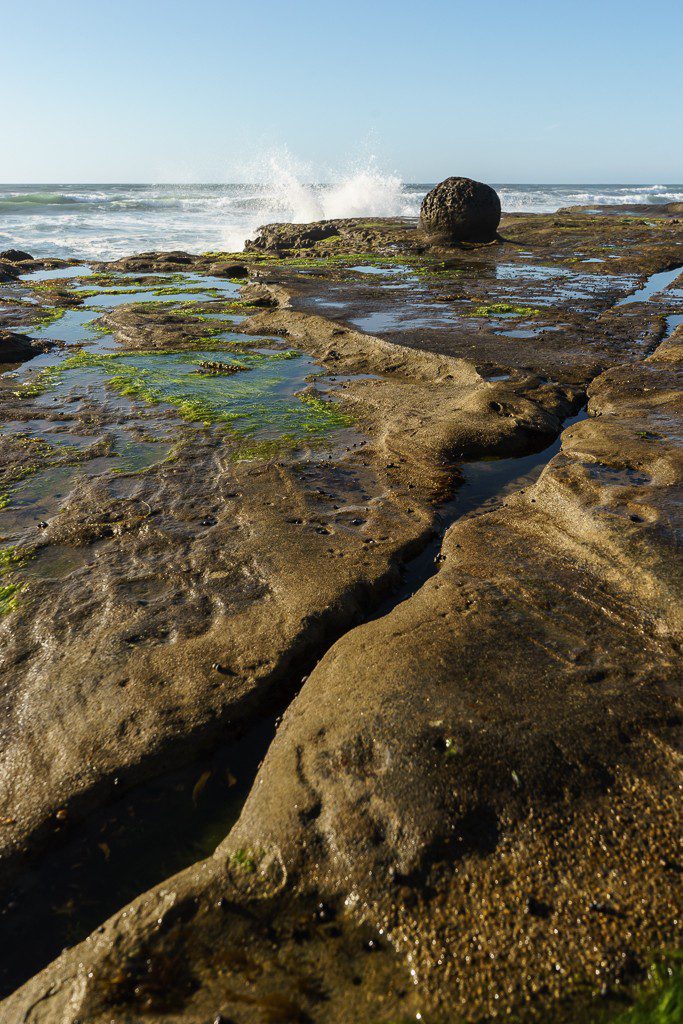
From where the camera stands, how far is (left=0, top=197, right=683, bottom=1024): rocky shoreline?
1.83 metres

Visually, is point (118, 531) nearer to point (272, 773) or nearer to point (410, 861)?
point (272, 773)

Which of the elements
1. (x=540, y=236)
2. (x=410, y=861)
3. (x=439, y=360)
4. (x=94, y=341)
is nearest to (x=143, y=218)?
(x=540, y=236)

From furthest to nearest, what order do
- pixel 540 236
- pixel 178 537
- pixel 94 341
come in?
pixel 540 236
pixel 94 341
pixel 178 537

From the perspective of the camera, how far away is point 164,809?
2.44 meters

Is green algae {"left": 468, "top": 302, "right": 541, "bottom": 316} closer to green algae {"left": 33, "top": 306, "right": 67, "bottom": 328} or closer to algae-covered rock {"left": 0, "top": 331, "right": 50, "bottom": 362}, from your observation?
algae-covered rock {"left": 0, "top": 331, "right": 50, "bottom": 362}

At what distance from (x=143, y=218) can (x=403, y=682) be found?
4364cm

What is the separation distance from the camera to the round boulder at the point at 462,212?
18797 millimetres

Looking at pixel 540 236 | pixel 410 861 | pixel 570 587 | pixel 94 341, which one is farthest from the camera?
pixel 540 236

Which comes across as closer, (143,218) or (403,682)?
(403,682)

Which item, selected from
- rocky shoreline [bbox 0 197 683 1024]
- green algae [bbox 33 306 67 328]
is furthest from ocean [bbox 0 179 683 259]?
rocky shoreline [bbox 0 197 683 1024]

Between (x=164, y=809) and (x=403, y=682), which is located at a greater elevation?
(x=403, y=682)

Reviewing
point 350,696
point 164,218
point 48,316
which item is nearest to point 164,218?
point 164,218

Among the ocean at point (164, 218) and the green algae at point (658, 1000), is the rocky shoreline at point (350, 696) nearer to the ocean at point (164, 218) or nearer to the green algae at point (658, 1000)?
the green algae at point (658, 1000)

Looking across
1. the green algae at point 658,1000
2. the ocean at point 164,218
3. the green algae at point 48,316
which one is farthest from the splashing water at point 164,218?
the green algae at point 658,1000
